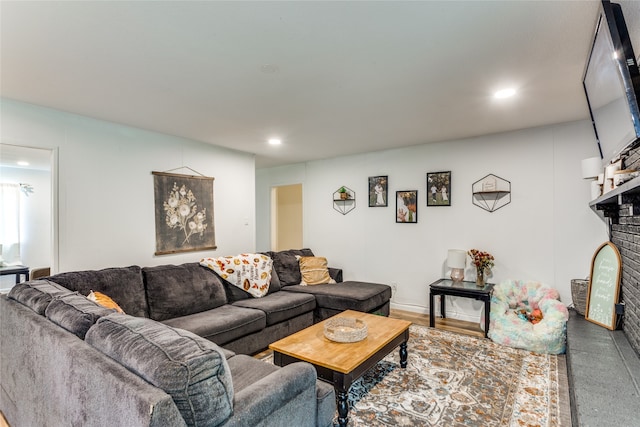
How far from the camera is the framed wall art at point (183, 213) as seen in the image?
3.70m

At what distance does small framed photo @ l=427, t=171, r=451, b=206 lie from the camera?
430 centimetres

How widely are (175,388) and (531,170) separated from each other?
162 inches

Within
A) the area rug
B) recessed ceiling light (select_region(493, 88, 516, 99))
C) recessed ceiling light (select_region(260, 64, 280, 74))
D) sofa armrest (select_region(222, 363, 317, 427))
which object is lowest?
the area rug

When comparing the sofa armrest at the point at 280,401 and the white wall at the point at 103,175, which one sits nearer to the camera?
the sofa armrest at the point at 280,401

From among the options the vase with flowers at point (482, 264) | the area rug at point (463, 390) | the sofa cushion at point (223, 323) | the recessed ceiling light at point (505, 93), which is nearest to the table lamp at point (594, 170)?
the recessed ceiling light at point (505, 93)

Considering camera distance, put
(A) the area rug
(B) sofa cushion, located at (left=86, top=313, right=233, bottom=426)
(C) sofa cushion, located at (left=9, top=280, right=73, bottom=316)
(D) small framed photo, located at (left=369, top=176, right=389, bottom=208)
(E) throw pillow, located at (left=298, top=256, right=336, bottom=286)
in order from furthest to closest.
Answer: (D) small framed photo, located at (left=369, top=176, right=389, bottom=208), (E) throw pillow, located at (left=298, top=256, right=336, bottom=286), (A) the area rug, (C) sofa cushion, located at (left=9, top=280, right=73, bottom=316), (B) sofa cushion, located at (left=86, top=313, right=233, bottom=426)

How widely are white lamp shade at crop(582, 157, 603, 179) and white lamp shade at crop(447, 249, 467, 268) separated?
1.48m

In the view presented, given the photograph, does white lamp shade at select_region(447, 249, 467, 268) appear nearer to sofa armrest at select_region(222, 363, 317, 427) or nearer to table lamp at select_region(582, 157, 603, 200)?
table lamp at select_region(582, 157, 603, 200)

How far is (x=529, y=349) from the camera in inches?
123

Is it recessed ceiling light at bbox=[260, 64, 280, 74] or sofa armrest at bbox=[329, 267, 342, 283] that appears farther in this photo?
sofa armrest at bbox=[329, 267, 342, 283]

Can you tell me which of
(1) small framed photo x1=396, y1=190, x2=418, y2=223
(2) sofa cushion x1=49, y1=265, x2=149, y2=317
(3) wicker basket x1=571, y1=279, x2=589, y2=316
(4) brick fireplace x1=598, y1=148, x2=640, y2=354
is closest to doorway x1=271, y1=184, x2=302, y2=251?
(1) small framed photo x1=396, y1=190, x2=418, y2=223

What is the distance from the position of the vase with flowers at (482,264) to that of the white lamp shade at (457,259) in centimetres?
12

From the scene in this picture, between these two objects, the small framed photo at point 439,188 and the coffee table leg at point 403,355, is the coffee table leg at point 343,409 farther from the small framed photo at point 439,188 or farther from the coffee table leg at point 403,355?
the small framed photo at point 439,188

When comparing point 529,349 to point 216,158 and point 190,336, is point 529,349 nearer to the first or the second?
point 190,336
